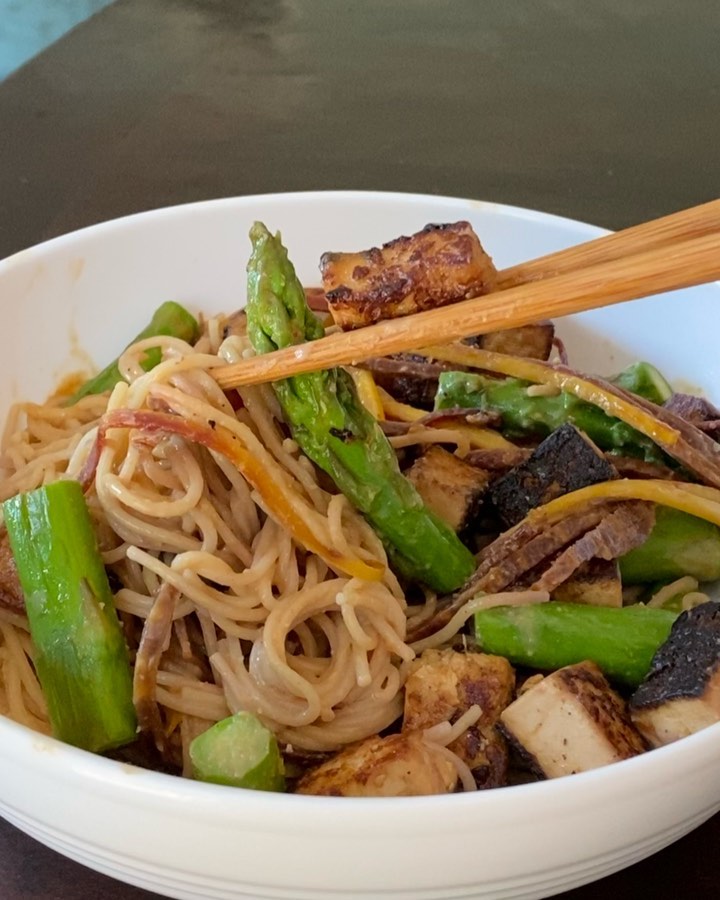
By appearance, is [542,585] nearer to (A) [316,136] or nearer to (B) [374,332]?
(B) [374,332]

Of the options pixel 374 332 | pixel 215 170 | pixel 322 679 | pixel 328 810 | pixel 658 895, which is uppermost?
pixel 215 170

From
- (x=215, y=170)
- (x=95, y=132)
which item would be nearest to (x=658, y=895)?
(x=215, y=170)

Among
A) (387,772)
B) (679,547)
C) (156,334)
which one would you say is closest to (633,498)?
(679,547)

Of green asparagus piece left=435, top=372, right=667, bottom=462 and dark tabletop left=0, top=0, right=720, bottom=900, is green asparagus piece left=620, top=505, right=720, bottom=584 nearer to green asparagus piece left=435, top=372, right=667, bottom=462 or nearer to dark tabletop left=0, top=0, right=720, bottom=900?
green asparagus piece left=435, top=372, right=667, bottom=462

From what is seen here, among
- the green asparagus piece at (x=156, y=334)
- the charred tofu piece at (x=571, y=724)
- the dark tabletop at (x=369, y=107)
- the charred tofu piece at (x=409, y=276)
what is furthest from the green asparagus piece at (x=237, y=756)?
the dark tabletop at (x=369, y=107)

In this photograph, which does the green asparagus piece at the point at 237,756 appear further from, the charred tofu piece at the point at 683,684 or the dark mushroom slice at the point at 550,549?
the charred tofu piece at the point at 683,684

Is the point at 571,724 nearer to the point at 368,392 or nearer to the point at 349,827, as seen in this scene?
the point at 349,827
